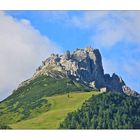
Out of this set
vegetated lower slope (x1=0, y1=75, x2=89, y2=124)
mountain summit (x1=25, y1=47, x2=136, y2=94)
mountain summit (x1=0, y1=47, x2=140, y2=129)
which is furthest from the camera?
mountain summit (x1=25, y1=47, x2=136, y2=94)

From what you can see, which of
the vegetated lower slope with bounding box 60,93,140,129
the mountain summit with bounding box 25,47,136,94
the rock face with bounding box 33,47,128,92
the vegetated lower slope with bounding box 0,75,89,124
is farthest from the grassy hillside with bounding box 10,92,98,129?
the rock face with bounding box 33,47,128,92

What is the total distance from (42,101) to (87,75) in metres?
44.9

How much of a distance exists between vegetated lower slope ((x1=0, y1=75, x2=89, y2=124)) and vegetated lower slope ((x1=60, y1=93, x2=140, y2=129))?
45.7 feet

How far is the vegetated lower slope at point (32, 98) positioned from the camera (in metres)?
106

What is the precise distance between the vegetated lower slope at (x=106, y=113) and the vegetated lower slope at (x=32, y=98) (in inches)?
549

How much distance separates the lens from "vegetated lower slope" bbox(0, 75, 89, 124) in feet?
347

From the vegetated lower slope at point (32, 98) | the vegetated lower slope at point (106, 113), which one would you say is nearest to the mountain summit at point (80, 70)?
the vegetated lower slope at point (32, 98)

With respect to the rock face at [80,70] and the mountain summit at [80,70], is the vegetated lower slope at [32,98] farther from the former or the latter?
the rock face at [80,70]

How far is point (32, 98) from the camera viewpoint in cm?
11631

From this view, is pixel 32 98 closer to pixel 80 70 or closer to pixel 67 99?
pixel 67 99

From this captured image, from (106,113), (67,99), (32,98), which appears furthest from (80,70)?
(106,113)

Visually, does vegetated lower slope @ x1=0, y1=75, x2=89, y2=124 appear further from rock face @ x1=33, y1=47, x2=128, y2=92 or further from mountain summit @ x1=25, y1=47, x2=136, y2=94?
rock face @ x1=33, y1=47, x2=128, y2=92

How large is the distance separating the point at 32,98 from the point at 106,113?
3504 cm
